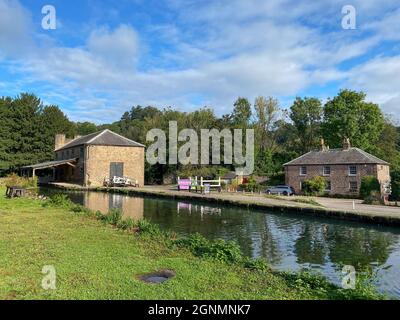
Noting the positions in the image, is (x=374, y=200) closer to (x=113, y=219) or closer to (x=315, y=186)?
(x=315, y=186)

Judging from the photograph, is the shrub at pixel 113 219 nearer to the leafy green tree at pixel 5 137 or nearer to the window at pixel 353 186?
the window at pixel 353 186

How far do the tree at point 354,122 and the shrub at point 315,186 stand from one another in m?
14.6

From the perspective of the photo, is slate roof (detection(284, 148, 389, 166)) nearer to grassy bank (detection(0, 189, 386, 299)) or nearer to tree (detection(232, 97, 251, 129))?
tree (detection(232, 97, 251, 129))

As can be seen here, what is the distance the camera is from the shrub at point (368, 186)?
35.0m

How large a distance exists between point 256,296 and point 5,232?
8.22 meters

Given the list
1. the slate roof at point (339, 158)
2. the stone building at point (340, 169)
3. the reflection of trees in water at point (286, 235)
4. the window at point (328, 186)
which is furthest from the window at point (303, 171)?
the reflection of trees in water at point (286, 235)

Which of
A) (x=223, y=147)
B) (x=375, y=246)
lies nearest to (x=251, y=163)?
(x=223, y=147)

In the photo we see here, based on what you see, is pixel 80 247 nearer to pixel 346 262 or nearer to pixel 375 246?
pixel 346 262

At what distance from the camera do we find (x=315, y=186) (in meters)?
38.1

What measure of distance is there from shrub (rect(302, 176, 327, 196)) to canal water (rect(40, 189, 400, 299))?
53.0 ft

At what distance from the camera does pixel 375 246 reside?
1393 centimetres

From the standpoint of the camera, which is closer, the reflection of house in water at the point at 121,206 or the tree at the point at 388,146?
the reflection of house in water at the point at 121,206

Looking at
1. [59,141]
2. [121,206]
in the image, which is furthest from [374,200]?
[59,141]

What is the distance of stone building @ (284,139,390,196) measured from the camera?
1433 inches
